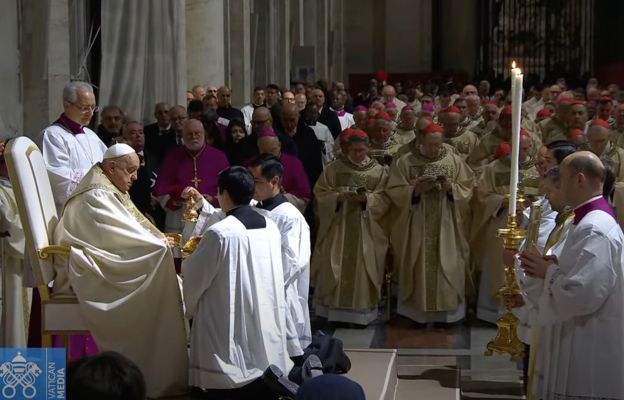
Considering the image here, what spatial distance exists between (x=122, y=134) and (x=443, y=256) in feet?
9.39

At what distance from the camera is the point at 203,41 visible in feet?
51.4

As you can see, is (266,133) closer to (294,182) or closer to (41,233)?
(294,182)

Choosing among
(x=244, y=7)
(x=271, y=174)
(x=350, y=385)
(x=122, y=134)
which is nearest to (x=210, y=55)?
(x=244, y=7)

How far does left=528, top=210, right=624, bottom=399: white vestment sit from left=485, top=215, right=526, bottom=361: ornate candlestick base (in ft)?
0.73

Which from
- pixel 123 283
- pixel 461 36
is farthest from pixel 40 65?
pixel 461 36

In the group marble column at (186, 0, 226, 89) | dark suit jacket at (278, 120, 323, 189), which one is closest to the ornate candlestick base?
dark suit jacket at (278, 120, 323, 189)

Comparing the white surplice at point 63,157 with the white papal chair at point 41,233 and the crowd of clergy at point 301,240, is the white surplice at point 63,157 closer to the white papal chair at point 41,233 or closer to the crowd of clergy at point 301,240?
the crowd of clergy at point 301,240

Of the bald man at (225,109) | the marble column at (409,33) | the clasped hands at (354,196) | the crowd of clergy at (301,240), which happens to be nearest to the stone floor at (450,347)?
the crowd of clergy at (301,240)

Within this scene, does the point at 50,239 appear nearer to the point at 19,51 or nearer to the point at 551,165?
the point at 551,165

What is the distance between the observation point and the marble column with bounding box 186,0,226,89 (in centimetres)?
1566

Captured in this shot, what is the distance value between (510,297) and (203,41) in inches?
393

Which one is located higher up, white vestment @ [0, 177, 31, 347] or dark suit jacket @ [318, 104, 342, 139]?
dark suit jacket @ [318, 104, 342, 139]

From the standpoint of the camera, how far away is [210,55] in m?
15.8

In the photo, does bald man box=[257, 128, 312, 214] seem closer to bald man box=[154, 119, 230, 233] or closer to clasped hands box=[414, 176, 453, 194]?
bald man box=[154, 119, 230, 233]
